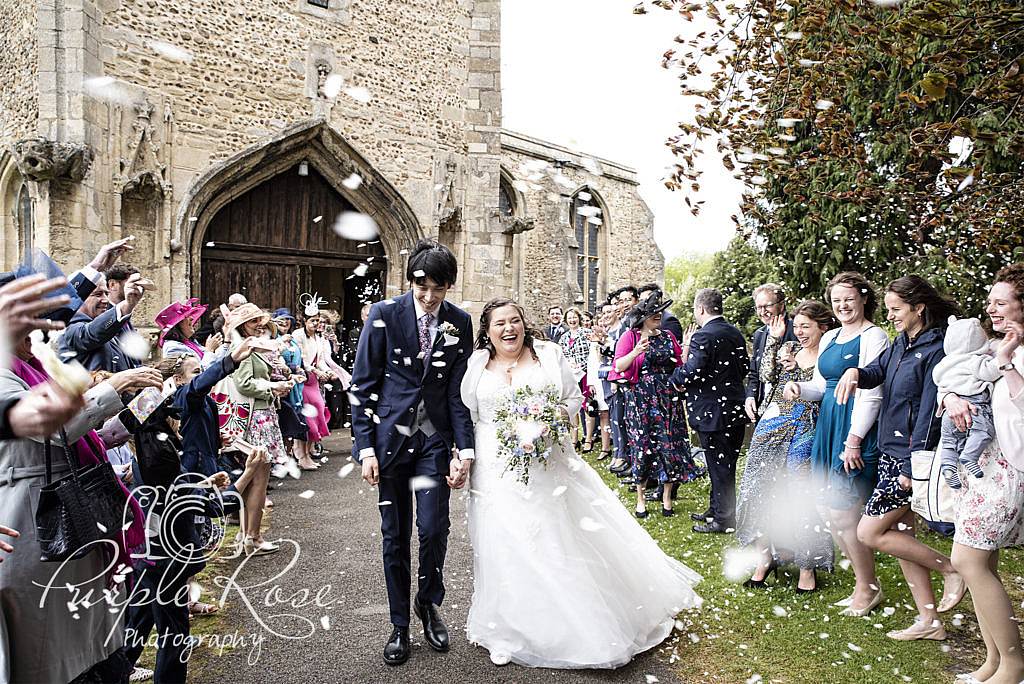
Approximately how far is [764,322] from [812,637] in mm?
→ 2888

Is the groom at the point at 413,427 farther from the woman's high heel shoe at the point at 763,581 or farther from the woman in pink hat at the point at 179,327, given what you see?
the woman's high heel shoe at the point at 763,581

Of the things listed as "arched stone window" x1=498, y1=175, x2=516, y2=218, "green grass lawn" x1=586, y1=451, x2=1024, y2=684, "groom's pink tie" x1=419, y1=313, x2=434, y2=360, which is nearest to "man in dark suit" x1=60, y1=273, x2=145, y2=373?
"groom's pink tie" x1=419, y1=313, x2=434, y2=360

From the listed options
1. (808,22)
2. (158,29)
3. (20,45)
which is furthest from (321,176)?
(808,22)

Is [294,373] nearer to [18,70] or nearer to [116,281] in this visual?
[116,281]

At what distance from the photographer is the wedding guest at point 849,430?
4.53m

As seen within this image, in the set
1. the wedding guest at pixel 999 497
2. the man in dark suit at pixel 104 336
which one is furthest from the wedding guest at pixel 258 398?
the wedding guest at pixel 999 497

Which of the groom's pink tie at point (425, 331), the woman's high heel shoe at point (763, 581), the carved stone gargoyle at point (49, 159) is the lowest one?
the woman's high heel shoe at point (763, 581)

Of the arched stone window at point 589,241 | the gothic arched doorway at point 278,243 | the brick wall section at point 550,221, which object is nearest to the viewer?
the gothic arched doorway at point 278,243

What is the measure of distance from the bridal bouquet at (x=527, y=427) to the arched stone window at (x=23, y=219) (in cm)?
964

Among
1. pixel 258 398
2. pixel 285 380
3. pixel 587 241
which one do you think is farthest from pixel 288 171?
pixel 587 241

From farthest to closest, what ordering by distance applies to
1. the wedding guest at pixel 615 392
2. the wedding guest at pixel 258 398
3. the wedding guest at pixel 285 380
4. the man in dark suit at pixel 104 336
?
the wedding guest at pixel 615 392 < the wedding guest at pixel 285 380 < the wedding guest at pixel 258 398 < the man in dark suit at pixel 104 336

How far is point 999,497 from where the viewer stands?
3426mm

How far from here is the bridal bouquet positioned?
4.16 m

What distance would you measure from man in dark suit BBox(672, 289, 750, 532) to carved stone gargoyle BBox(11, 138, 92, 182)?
8.15m
